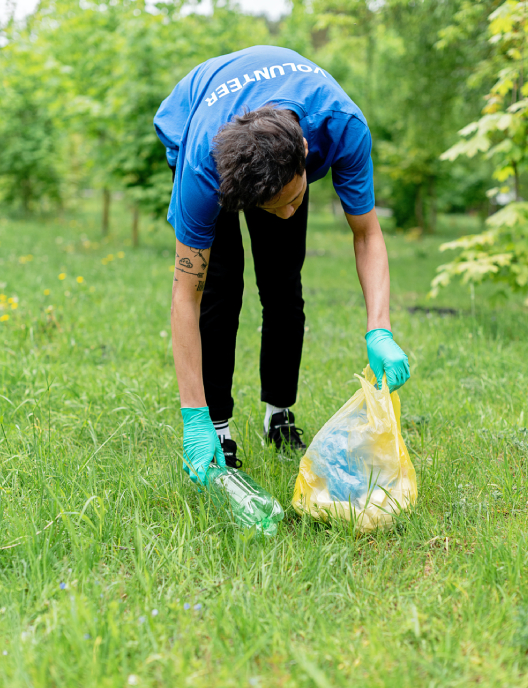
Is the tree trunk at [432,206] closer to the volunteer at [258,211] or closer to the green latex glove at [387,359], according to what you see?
the volunteer at [258,211]

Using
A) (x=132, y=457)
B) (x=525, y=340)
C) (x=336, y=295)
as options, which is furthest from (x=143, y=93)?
(x=132, y=457)

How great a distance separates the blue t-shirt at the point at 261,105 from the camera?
5.17 feet

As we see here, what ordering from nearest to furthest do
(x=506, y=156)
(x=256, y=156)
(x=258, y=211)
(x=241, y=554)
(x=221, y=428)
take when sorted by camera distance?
1. (x=256, y=156)
2. (x=241, y=554)
3. (x=258, y=211)
4. (x=221, y=428)
5. (x=506, y=156)

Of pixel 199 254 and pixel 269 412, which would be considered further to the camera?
pixel 269 412

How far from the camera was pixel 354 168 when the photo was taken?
174cm

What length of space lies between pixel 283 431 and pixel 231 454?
306mm

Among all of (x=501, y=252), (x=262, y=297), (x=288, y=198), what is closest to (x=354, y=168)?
(x=288, y=198)

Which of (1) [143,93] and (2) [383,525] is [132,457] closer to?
(2) [383,525]

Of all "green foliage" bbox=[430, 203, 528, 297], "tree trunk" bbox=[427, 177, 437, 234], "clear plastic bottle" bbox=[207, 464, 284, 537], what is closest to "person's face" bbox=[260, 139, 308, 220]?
"clear plastic bottle" bbox=[207, 464, 284, 537]

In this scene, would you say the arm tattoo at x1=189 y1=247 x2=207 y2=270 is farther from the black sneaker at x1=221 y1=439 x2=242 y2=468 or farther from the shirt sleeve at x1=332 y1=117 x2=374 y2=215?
the black sneaker at x1=221 y1=439 x2=242 y2=468

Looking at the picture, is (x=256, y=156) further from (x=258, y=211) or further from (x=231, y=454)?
(x=231, y=454)

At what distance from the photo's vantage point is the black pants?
2.05 metres

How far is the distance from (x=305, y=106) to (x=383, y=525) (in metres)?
1.25

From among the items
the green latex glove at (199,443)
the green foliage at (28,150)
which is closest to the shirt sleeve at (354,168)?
the green latex glove at (199,443)
